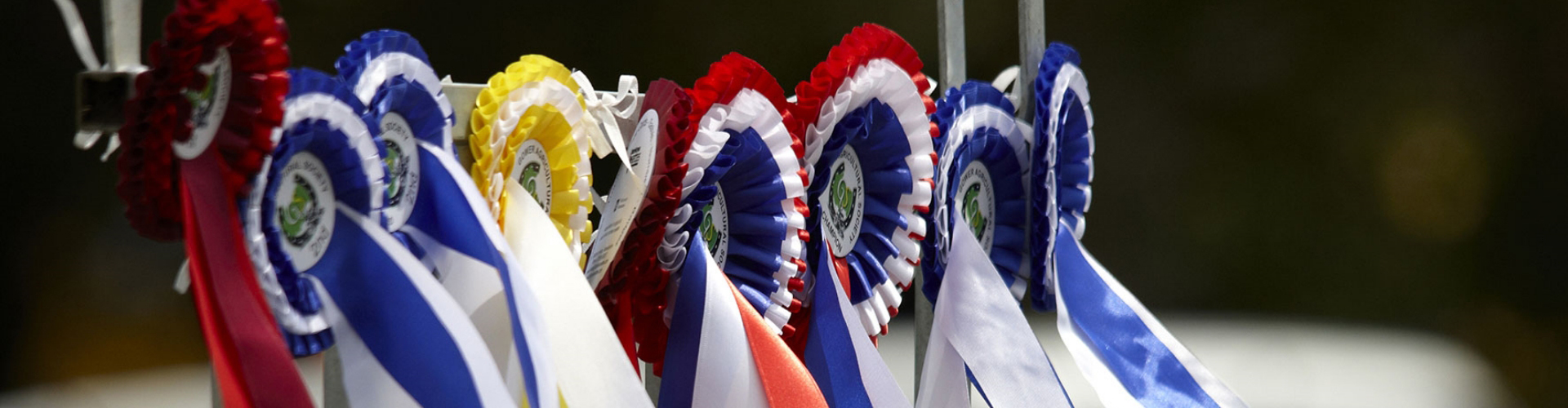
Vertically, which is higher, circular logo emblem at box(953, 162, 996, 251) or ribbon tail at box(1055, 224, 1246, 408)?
circular logo emblem at box(953, 162, 996, 251)

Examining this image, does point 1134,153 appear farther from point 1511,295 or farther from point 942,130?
point 942,130

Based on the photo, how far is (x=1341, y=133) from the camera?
2.72 m

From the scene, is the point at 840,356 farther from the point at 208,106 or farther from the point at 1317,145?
the point at 1317,145

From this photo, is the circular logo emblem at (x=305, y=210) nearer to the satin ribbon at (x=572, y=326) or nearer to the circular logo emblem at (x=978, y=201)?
the satin ribbon at (x=572, y=326)

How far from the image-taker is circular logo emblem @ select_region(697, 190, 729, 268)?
25.3 inches

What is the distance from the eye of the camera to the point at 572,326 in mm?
523

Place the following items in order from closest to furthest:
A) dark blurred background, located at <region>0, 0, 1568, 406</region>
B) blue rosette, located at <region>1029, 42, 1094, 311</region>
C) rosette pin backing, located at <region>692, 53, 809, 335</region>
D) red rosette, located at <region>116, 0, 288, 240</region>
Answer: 1. red rosette, located at <region>116, 0, 288, 240</region>
2. rosette pin backing, located at <region>692, 53, 809, 335</region>
3. blue rosette, located at <region>1029, 42, 1094, 311</region>
4. dark blurred background, located at <region>0, 0, 1568, 406</region>

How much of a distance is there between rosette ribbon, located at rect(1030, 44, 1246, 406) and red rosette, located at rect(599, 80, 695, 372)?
30 cm

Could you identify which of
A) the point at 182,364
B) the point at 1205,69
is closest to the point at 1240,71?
the point at 1205,69

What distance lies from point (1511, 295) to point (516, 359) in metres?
2.64

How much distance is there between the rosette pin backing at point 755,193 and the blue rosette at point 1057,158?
0.77 feet

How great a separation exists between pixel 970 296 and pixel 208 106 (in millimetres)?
449

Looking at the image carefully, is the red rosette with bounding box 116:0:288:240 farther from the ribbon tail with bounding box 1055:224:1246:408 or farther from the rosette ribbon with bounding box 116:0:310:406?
the ribbon tail with bounding box 1055:224:1246:408

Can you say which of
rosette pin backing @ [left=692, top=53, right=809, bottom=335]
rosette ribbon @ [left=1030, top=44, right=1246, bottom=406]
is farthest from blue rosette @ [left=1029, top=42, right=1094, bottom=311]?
rosette pin backing @ [left=692, top=53, right=809, bottom=335]
